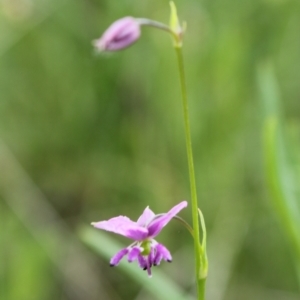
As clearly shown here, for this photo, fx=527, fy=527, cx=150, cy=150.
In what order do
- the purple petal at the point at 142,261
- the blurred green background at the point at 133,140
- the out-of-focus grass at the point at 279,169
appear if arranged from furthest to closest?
1. the blurred green background at the point at 133,140
2. the out-of-focus grass at the point at 279,169
3. the purple petal at the point at 142,261

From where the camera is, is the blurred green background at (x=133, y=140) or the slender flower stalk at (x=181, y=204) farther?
the blurred green background at (x=133, y=140)

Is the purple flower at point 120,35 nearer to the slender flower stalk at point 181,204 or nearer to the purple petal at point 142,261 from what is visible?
the slender flower stalk at point 181,204

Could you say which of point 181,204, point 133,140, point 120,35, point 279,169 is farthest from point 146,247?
point 133,140

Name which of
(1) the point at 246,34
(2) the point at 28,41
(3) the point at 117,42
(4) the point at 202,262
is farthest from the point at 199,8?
(4) the point at 202,262

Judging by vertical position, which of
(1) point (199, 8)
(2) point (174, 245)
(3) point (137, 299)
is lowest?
(3) point (137, 299)

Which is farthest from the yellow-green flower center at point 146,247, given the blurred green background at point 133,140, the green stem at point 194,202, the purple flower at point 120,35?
the blurred green background at point 133,140

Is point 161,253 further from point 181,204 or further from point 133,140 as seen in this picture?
point 133,140

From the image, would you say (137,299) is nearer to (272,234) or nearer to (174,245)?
(174,245)

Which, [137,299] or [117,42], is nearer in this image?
[117,42]
